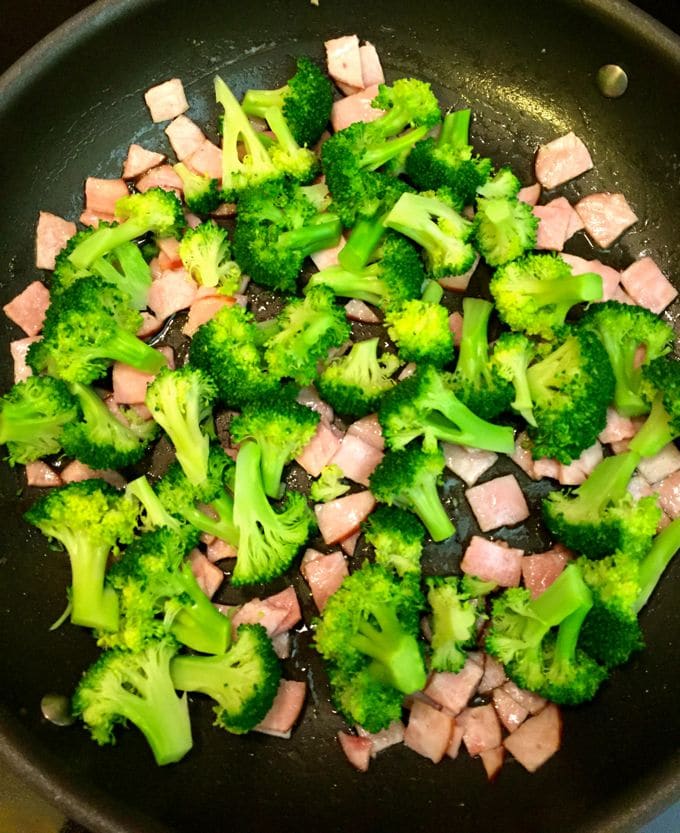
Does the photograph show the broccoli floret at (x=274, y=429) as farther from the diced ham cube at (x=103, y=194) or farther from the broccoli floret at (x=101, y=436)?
the diced ham cube at (x=103, y=194)

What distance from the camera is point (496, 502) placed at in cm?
215

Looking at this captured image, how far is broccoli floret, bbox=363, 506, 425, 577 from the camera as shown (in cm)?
201

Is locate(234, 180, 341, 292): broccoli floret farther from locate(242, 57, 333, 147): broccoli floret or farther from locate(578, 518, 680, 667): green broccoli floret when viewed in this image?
locate(578, 518, 680, 667): green broccoli floret

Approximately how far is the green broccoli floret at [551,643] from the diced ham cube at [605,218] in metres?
1.05

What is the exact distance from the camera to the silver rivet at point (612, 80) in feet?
7.71

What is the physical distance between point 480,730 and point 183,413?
1.18 metres

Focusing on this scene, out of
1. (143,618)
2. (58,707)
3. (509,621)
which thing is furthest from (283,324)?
(58,707)

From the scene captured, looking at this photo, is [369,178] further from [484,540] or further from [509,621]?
[509,621]

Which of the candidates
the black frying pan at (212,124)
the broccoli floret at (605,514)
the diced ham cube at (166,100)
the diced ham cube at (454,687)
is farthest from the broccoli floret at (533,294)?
the diced ham cube at (166,100)

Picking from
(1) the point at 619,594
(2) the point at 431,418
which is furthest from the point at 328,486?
(1) the point at 619,594

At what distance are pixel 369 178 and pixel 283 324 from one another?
19.4 inches

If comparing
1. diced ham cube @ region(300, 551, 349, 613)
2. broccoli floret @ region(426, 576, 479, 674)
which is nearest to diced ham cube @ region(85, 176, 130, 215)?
diced ham cube @ region(300, 551, 349, 613)

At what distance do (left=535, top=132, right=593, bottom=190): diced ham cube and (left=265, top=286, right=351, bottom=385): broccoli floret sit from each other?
0.84 metres

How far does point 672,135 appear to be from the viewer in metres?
2.35
